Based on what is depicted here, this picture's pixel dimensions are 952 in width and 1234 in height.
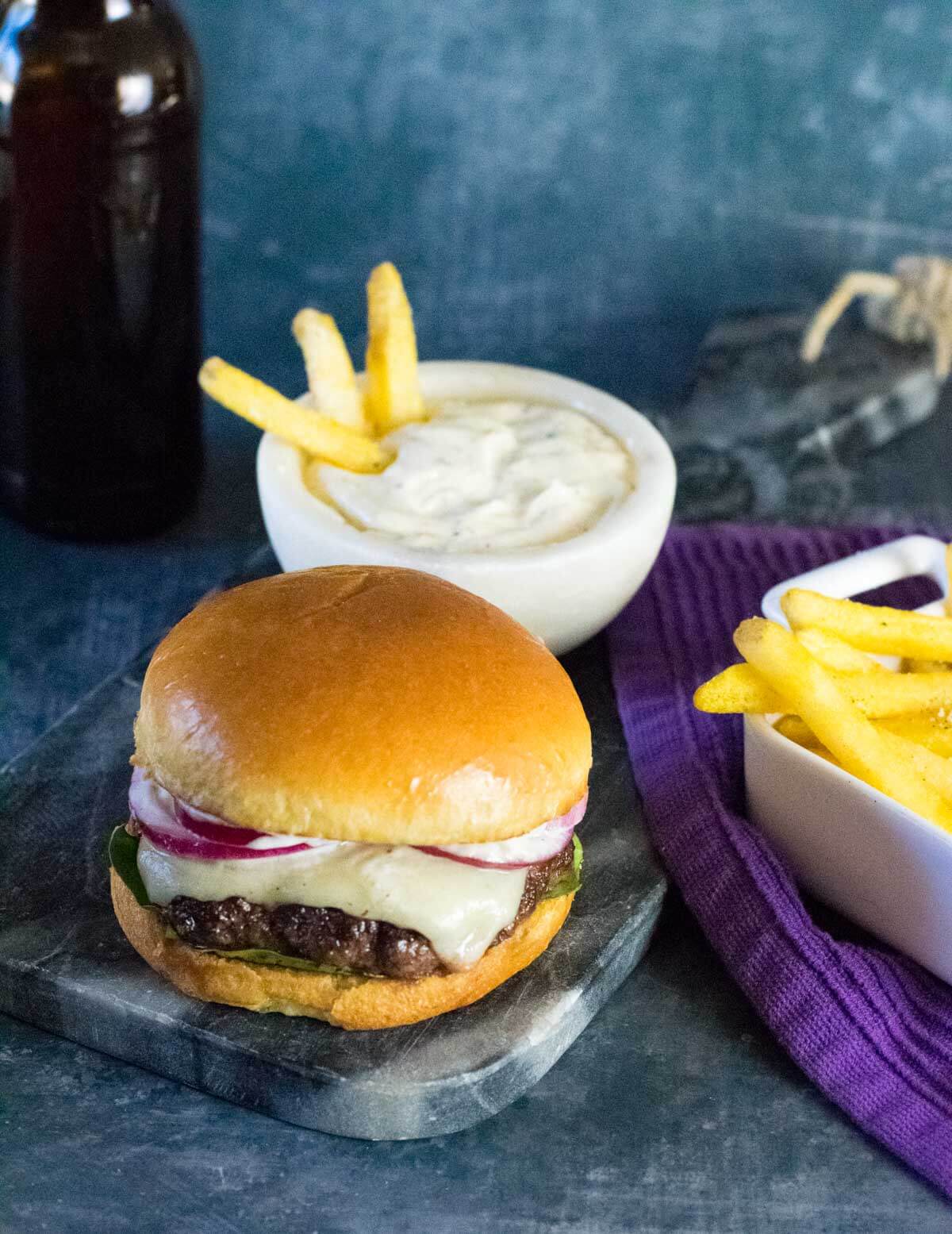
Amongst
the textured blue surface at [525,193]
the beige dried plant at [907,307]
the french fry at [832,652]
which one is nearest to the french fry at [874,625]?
the french fry at [832,652]

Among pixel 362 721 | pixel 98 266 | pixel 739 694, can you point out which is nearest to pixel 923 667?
pixel 739 694

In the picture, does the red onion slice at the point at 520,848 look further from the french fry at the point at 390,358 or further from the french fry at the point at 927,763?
the french fry at the point at 390,358

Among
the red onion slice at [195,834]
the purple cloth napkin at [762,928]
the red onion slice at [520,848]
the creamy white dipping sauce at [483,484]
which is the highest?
the creamy white dipping sauce at [483,484]

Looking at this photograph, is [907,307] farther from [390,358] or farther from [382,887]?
[382,887]

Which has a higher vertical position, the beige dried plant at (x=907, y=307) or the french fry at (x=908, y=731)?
the french fry at (x=908, y=731)

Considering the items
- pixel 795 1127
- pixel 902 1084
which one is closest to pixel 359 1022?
pixel 795 1127

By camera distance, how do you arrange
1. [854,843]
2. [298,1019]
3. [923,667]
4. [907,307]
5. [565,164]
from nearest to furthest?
1. [298,1019]
2. [854,843]
3. [923,667]
4. [907,307]
5. [565,164]
